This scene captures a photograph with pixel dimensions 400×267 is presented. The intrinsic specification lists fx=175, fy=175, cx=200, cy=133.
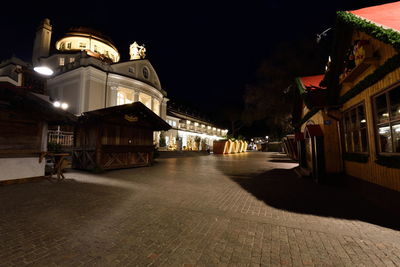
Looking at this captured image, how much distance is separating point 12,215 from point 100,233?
238 cm

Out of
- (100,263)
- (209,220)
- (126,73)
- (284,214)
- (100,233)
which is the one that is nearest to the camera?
(100,263)

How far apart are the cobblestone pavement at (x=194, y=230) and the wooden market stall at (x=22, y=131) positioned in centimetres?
201

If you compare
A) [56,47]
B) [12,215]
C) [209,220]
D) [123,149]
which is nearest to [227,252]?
[209,220]

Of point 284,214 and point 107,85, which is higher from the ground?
point 107,85

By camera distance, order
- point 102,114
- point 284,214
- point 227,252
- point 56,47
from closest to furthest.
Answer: point 227,252 → point 284,214 → point 102,114 → point 56,47

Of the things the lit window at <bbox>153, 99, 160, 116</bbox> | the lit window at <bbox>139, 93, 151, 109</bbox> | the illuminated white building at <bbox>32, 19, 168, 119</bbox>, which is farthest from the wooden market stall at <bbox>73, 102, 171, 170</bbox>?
the lit window at <bbox>153, 99, 160, 116</bbox>

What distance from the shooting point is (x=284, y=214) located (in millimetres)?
3805

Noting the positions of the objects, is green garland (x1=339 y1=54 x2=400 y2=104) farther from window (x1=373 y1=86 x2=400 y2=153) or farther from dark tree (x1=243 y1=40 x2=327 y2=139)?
dark tree (x1=243 y1=40 x2=327 y2=139)

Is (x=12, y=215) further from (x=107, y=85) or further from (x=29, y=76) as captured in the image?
(x=107, y=85)

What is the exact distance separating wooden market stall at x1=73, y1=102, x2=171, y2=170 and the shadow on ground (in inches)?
304

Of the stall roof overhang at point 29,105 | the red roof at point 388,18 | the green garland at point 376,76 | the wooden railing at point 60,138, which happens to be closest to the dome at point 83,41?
the wooden railing at point 60,138

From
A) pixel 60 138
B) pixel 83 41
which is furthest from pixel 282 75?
pixel 83 41

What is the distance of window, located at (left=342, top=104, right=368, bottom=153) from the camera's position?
5.31 m

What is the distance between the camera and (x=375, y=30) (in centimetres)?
366
